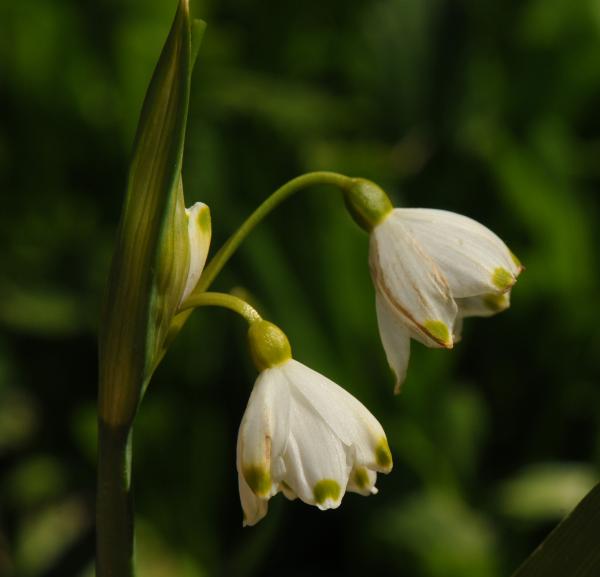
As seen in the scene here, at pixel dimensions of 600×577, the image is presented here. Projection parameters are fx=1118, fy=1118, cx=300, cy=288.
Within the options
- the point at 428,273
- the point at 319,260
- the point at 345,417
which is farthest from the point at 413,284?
the point at 319,260

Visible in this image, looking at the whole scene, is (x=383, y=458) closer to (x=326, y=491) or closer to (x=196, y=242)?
(x=326, y=491)

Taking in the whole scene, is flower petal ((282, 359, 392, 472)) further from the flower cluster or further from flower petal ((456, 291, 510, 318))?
flower petal ((456, 291, 510, 318))

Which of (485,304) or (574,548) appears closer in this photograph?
(574,548)

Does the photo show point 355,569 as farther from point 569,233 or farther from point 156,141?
point 156,141

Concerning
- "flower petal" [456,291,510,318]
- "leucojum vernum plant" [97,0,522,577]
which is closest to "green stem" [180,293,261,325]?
"leucojum vernum plant" [97,0,522,577]

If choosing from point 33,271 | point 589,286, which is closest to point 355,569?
point 589,286
